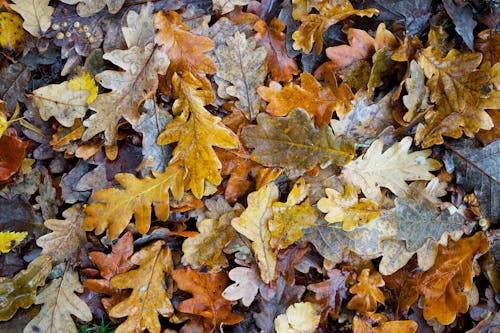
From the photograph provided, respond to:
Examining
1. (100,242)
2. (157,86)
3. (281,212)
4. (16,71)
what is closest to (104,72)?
(157,86)

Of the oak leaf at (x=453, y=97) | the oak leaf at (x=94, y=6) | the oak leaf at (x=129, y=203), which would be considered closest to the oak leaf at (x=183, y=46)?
the oak leaf at (x=94, y=6)

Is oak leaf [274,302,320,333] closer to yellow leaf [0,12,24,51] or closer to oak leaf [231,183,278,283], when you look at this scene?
oak leaf [231,183,278,283]

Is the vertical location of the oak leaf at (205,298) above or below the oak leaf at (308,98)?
below

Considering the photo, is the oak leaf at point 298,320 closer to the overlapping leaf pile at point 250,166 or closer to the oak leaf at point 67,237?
the overlapping leaf pile at point 250,166

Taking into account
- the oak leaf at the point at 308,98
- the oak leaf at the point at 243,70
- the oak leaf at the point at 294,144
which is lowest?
the oak leaf at the point at 294,144

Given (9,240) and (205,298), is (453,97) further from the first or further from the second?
(9,240)

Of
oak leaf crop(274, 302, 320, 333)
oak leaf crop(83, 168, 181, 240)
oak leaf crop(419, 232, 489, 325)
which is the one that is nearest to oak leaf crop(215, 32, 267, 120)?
oak leaf crop(83, 168, 181, 240)
